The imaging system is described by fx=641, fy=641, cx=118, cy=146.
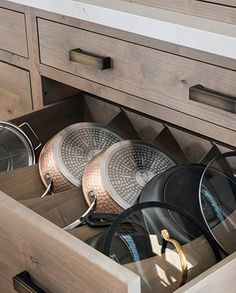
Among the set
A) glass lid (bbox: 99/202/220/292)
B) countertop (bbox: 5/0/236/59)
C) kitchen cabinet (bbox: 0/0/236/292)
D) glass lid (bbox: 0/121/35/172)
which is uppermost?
countertop (bbox: 5/0/236/59)

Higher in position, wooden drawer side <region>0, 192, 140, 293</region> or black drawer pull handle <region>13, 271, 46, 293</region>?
wooden drawer side <region>0, 192, 140, 293</region>

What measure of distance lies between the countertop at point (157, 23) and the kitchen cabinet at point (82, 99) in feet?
0.17

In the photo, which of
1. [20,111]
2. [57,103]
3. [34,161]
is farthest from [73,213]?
[20,111]

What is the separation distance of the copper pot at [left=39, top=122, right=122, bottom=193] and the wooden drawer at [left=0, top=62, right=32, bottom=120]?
0.25 meters

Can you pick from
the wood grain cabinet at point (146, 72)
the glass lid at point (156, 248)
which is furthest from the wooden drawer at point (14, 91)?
the glass lid at point (156, 248)

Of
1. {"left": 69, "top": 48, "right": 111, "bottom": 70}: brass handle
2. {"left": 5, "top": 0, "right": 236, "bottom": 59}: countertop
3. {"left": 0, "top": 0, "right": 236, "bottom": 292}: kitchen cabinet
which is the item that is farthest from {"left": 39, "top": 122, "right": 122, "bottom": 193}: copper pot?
{"left": 5, "top": 0, "right": 236, "bottom": 59}: countertop

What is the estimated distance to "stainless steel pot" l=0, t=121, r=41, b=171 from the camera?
1399 mm

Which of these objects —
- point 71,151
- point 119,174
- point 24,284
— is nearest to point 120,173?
point 119,174

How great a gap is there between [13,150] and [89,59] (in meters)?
0.28

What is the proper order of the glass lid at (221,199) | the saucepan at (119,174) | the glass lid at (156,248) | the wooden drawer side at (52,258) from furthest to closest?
1. the saucepan at (119,174)
2. the glass lid at (221,199)
3. the glass lid at (156,248)
4. the wooden drawer side at (52,258)

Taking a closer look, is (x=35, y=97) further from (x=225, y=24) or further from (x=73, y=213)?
(x=225, y=24)

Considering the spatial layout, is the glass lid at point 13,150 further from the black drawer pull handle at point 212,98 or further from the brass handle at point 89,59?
the black drawer pull handle at point 212,98

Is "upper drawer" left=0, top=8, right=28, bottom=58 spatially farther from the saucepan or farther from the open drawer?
the open drawer

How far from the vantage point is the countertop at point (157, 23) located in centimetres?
103
